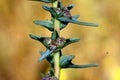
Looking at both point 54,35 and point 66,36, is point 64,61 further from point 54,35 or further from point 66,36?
point 66,36

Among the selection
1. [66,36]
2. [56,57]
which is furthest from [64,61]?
[66,36]

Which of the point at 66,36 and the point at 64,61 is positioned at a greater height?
the point at 64,61

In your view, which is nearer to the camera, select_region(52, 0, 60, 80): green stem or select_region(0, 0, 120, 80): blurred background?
select_region(52, 0, 60, 80): green stem

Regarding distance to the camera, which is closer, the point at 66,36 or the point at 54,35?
the point at 54,35

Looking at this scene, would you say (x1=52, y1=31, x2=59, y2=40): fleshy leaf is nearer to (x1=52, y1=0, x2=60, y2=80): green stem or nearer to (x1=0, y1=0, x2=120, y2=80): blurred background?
(x1=52, y1=0, x2=60, y2=80): green stem

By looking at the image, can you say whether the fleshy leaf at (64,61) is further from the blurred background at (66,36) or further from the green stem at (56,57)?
the blurred background at (66,36)

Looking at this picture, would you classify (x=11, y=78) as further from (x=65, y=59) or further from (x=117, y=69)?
(x=65, y=59)

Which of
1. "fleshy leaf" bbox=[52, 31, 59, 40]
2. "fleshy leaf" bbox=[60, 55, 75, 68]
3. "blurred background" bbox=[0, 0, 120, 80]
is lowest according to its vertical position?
"blurred background" bbox=[0, 0, 120, 80]

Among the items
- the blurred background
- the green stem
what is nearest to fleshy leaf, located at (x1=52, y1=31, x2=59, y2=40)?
the green stem
